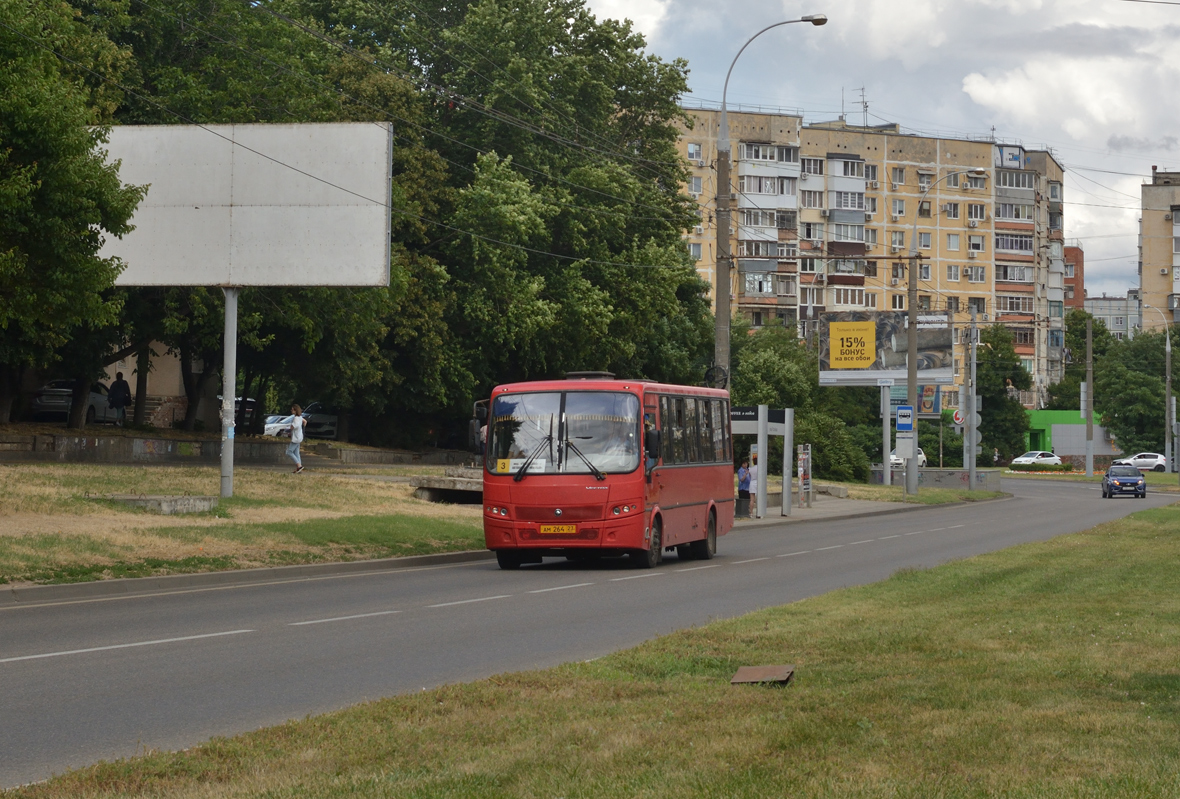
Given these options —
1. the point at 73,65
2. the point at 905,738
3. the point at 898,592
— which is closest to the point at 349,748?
the point at 905,738

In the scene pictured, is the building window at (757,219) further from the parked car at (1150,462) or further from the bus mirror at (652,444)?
the bus mirror at (652,444)

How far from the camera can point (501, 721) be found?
7895mm

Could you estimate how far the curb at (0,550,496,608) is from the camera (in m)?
16.7

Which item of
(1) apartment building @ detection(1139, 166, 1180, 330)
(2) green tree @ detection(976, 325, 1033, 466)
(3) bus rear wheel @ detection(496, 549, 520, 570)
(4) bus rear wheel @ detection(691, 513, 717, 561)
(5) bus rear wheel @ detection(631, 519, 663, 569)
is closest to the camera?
(3) bus rear wheel @ detection(496, 549, 520, 570)

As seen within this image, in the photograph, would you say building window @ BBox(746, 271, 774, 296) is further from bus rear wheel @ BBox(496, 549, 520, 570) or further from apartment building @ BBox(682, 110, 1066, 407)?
bus rear wheel @ BBox(496, 549, 520, 570)

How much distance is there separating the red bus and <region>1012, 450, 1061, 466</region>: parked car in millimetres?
85690

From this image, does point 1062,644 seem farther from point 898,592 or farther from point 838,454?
point 838,454

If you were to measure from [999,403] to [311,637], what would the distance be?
340 ft

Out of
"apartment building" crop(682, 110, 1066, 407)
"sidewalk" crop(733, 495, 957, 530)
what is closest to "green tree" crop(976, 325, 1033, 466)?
"apartment building" crop(682, 110, 1066, 407)

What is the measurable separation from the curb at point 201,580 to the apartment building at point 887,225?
85797 mm

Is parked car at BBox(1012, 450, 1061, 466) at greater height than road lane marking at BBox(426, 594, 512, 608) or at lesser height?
greater

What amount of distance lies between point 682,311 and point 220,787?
173ft

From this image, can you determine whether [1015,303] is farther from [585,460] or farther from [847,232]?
[585,460]

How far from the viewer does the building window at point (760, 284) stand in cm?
11238
